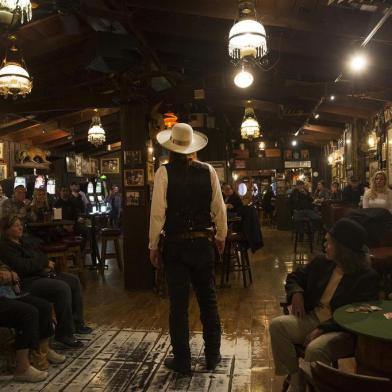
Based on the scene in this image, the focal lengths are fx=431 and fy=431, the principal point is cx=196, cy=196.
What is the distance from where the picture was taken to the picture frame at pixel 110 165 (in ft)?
60.4

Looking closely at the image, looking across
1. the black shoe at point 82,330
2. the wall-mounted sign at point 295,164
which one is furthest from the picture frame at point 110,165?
the black shoe at point 82,330

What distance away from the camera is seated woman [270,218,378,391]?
2.43 m

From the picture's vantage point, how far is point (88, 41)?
6852mm

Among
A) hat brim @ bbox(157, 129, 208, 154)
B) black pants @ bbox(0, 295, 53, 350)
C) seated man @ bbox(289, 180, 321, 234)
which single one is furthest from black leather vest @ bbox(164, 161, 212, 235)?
seated man @ bbox(289, 180, 321, 234)

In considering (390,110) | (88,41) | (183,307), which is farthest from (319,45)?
(183,307)

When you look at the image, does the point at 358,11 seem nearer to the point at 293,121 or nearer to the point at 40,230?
the point at 40,230

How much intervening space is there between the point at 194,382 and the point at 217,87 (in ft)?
14.1

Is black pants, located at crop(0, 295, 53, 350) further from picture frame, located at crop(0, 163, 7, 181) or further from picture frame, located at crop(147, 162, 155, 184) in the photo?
picture frame, located at crop(0, 163, 7, 181)

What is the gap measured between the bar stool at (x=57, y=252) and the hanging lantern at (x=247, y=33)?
3445 mm

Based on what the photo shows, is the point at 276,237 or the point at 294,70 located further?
the point at 276,237

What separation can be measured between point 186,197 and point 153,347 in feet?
4.85

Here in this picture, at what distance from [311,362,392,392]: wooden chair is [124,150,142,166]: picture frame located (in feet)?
16.2

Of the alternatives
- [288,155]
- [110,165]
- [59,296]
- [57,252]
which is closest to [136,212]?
[57,252]

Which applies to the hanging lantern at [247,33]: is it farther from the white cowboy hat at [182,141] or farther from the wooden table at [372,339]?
the wooden table at [372,339]
